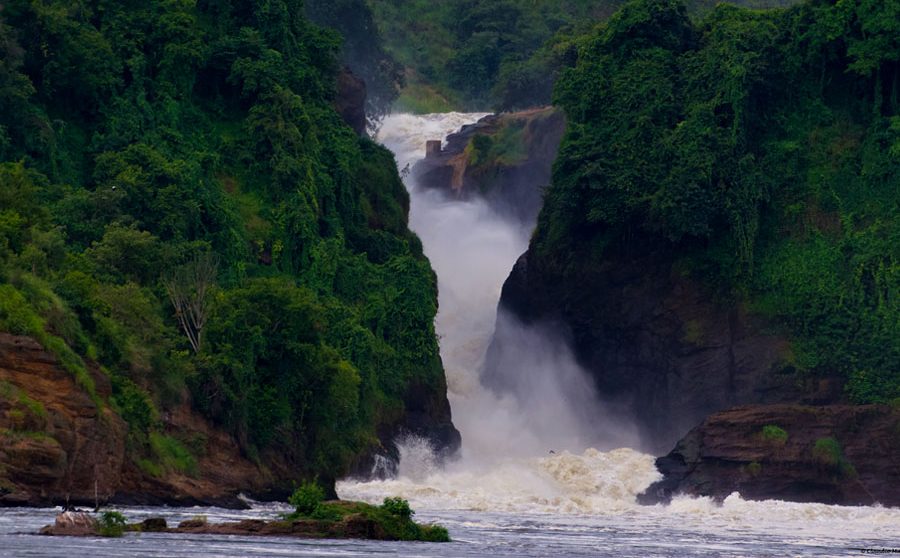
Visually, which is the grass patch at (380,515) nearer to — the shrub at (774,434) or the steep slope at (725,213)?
the shrub at (774,434)

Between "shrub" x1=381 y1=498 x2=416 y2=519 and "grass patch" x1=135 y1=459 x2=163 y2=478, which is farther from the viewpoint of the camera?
"grass patch" x1=135 y1=459 x2=163 y2=478

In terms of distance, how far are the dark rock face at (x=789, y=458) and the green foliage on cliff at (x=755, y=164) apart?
5494 millimetres

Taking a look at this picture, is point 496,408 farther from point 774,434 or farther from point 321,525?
point 321,525

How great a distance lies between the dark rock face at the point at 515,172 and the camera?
10925 centimetres

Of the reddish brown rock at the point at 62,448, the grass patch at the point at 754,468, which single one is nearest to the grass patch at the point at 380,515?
the reddish brown rock at the point at 62,448

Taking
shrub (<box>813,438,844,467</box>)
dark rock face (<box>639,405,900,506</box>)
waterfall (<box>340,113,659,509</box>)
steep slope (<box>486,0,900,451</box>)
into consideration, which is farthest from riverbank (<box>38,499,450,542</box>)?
steep slope (<box>486,0,900,451</box>)

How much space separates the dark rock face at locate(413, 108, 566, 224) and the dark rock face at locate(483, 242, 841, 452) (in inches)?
684

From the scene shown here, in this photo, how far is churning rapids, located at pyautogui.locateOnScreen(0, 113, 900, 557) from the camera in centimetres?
4609

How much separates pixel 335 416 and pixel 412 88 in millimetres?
73560

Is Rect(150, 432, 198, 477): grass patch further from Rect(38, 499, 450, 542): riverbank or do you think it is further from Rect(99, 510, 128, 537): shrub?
Rect(99, 510, 128, 537): shrub

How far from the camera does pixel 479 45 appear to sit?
13775cm

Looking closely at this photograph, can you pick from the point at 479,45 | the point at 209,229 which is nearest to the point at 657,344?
the point at 209,229

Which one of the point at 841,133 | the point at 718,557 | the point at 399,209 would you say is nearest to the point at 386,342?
the point at 399,209

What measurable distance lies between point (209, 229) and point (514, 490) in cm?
1521
